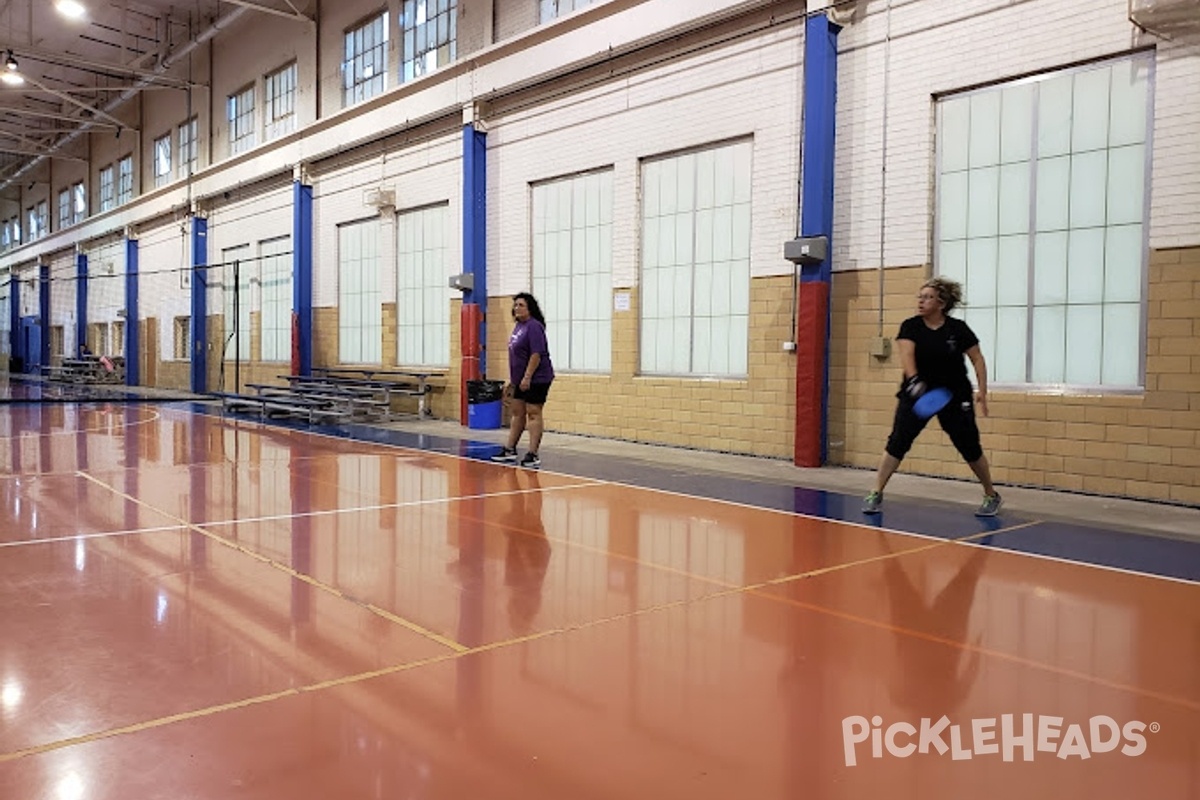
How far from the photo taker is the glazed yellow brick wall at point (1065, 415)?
6.70 meters

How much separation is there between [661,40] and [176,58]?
47.2 ft

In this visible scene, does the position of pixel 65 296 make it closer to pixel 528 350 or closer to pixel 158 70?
pixel 158 70

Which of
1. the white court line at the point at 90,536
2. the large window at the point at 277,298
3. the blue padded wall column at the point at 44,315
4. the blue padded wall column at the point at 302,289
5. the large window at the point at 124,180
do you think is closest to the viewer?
Answer: the white court line at the point at 90,536

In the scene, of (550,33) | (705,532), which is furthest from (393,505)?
(550,33)

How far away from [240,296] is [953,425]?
17.9 metres

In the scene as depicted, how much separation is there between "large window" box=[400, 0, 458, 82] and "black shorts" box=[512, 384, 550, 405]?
738cm

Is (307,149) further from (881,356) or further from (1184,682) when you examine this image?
(1184,682)

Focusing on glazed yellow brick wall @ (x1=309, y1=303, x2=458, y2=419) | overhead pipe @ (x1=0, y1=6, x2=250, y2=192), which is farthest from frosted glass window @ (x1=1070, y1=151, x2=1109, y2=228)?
overhead pipe @ (x1=0, y1=6, x2=250, y2=192)

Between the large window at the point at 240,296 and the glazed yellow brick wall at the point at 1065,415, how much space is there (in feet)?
49.1

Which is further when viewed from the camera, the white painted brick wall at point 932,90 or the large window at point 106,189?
the large window at point 106,189

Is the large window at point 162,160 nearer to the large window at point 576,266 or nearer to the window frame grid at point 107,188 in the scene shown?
the window frame grid at point 107,188

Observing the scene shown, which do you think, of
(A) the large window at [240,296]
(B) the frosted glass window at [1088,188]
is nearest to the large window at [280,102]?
(A) the large window at [240,296]

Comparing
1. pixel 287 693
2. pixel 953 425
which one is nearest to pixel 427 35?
pixel 953 425

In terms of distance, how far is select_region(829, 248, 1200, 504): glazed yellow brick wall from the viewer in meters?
6.70
